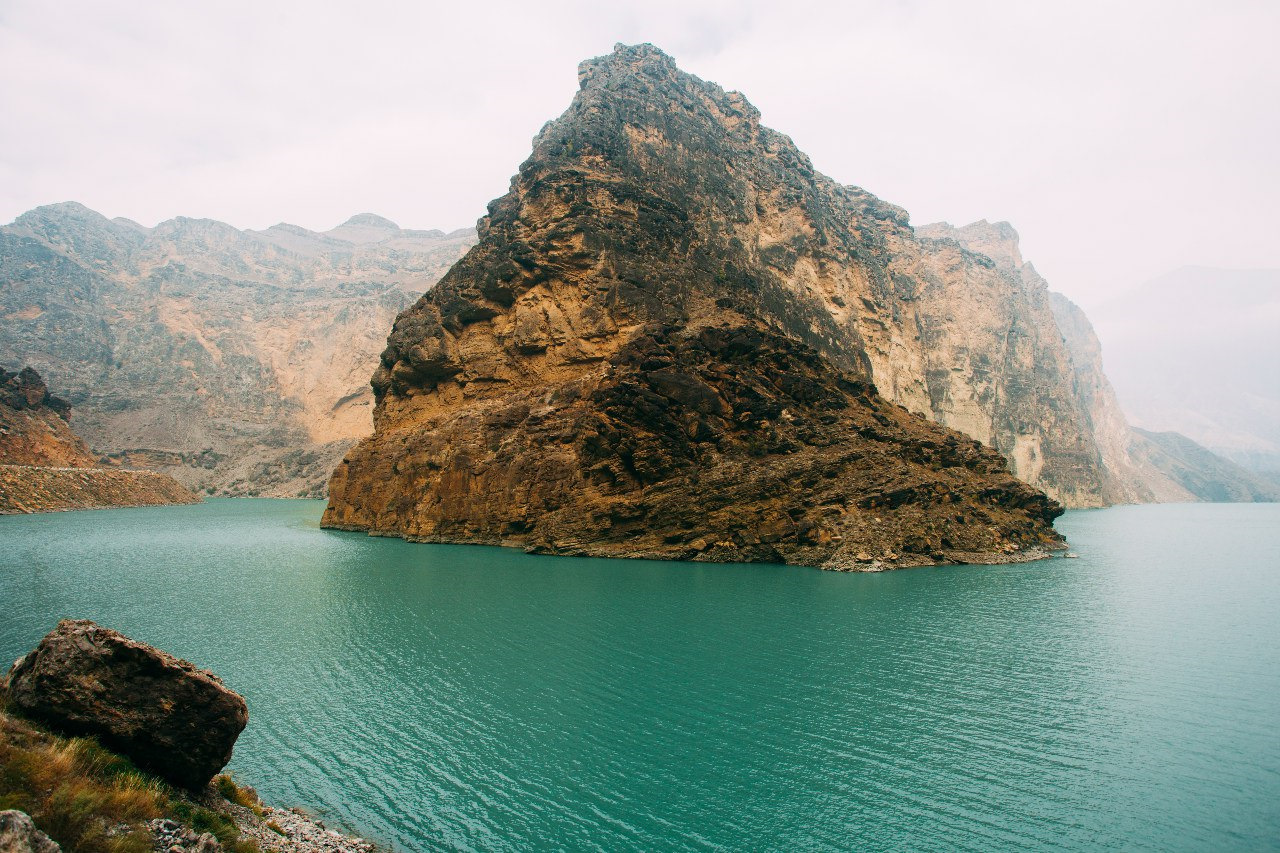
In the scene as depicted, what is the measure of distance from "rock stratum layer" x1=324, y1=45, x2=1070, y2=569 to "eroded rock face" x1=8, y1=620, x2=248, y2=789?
38276 mm

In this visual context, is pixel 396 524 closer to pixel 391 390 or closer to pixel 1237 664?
pixel 391 390

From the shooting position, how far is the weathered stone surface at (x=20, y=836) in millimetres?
5969

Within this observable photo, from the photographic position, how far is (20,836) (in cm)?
607

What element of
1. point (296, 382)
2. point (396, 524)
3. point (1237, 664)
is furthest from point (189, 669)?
point (296, 382)

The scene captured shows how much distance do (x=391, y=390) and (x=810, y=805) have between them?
6134 centimetres

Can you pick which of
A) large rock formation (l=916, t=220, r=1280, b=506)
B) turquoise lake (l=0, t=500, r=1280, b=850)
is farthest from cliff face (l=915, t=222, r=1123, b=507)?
turquoise lake (l=0, t=500, r=1280, b=850)

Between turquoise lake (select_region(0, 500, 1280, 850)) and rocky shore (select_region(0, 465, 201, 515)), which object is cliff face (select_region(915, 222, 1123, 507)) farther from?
rocky shore (select_region(0, 465, 201, 515))

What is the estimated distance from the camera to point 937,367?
10825 centimetres

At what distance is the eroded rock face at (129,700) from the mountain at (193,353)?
131505mm

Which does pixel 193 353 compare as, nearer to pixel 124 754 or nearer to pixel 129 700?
pixel 129 700

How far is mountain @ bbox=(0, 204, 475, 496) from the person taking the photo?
135 meters

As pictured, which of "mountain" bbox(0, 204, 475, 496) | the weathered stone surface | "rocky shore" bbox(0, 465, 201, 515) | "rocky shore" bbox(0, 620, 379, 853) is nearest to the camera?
the weathered stone surface

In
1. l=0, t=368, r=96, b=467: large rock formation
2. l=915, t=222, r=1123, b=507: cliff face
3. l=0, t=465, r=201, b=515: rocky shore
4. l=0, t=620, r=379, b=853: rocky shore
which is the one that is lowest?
l=0, t=465, r=201, b=515: rocky shore

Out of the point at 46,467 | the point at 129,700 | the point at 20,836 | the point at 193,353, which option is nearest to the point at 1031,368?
the point at 129,700
